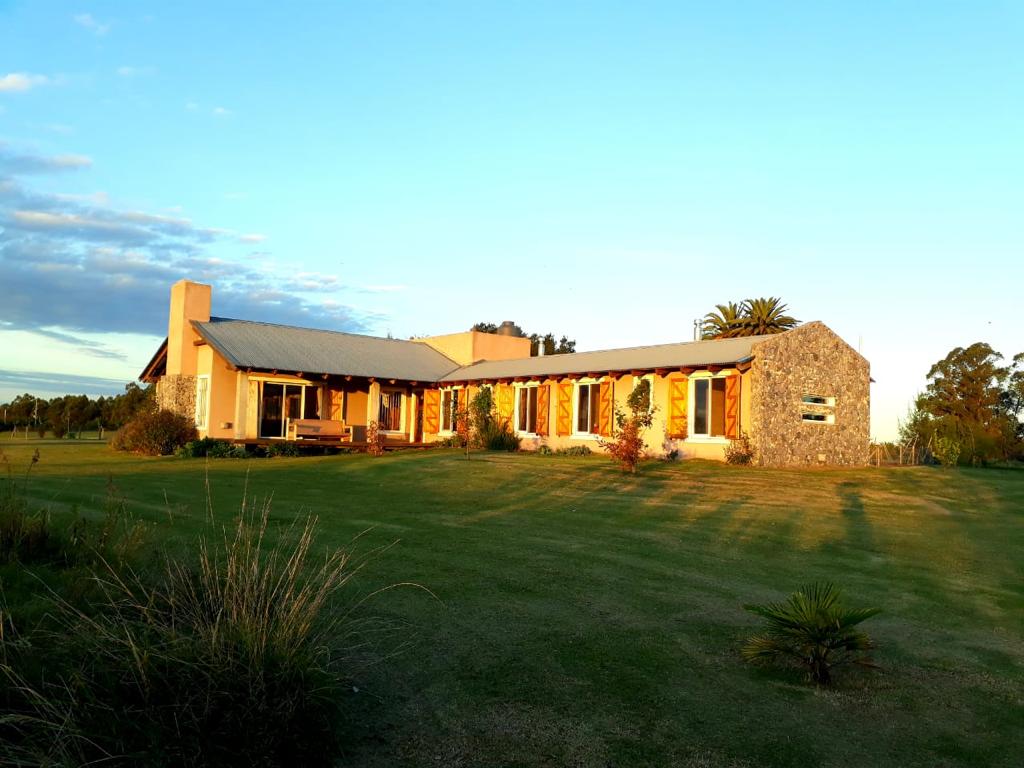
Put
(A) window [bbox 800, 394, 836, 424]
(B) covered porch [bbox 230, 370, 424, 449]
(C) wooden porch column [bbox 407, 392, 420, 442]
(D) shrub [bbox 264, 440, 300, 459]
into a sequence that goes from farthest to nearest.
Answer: (C) wooden porch column [bbox 407, 392, 420, 442] < (B) covered porch [bbox 230, 370, 424, 449] < (D) shrub [bbox 264, 440, 300, 459] < (A) window [bbox 800, 394, 836, 424]

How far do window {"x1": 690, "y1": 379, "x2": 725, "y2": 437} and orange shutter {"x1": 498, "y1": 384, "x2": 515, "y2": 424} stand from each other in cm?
724

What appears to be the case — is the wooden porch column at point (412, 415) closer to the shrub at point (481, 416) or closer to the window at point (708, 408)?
the shrub at point (481, 416)

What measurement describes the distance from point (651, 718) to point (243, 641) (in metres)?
2.12

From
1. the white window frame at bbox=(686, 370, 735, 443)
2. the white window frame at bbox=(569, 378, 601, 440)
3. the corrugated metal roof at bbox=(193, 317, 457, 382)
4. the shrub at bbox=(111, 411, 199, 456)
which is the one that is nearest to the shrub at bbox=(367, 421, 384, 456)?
the corrugated metal roof at bbox=(193, 317, 457, 382)

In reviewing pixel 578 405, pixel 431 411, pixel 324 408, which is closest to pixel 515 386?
pixel 578 405

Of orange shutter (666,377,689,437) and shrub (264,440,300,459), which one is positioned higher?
orange shutter (666,377,689,437)

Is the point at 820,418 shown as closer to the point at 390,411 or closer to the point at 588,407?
the point at 588,407

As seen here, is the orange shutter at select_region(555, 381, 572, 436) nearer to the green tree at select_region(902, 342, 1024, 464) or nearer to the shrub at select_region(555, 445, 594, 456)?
the shrub at select_region(555, 445, 594, 456)

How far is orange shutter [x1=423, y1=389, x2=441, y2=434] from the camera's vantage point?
99.6ft

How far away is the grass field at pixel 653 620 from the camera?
4098 mm

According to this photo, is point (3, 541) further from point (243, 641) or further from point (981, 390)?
point (981, 390)

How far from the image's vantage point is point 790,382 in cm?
2127

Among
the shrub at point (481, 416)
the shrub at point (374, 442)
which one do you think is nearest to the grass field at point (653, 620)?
the shrub at point (374, 442)

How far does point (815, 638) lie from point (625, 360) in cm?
1960
